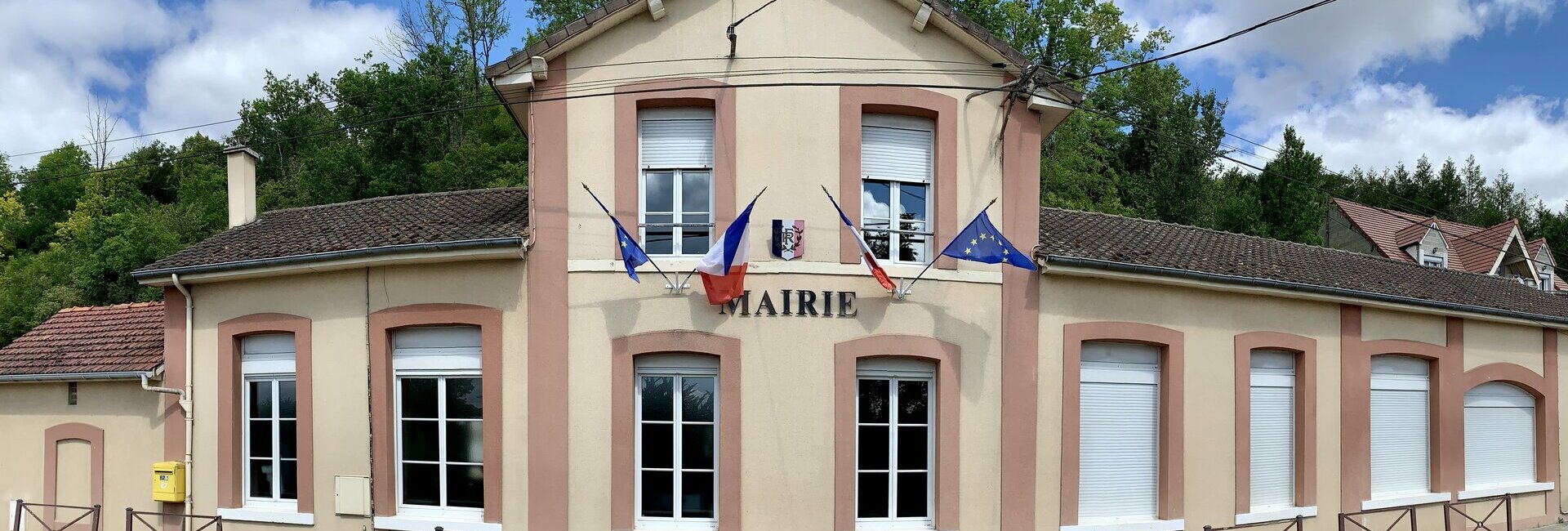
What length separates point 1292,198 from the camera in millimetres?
29875

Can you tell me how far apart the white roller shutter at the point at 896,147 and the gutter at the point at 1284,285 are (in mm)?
1677

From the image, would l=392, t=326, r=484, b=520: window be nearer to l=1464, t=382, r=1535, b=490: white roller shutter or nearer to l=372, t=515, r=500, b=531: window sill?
l=372, t=515, r=500, b=531: window sill

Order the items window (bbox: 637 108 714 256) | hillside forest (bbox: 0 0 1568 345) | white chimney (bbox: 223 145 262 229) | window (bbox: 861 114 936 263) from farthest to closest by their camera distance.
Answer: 1. hillside forest (bbox: 0 0 1568 345)
2. white chimney (bbox: 223 145 262 229)
3. window (bbox: 861 114 936 263)
4. window (bbox: 637 108 714 256)

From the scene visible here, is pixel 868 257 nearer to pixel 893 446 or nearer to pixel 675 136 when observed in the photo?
pixel 893 446

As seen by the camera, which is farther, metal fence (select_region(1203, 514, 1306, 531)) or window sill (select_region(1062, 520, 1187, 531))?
metal fence (select_region(1203, 514, 1306, 531))

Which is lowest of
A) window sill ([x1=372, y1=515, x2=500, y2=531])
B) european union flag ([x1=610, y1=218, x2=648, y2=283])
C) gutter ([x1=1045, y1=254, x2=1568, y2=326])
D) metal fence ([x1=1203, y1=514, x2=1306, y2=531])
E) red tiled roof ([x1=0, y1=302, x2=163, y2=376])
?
metal fence ([x1=1203, y1=514, x2=1306, y2=531])

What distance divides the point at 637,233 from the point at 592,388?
1625 millimetres

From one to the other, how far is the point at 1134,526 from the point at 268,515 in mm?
9685

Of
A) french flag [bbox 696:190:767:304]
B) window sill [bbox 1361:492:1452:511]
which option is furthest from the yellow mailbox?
window sill [bbox 1361:492:1452:511]

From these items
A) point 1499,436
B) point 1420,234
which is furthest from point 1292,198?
point 1499,436

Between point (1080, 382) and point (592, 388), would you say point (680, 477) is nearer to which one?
point (592, 388)

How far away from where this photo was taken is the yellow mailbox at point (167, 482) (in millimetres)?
12180

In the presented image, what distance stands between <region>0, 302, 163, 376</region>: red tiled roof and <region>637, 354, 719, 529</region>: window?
6641 millimetres

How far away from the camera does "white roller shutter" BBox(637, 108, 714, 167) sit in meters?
10.8
